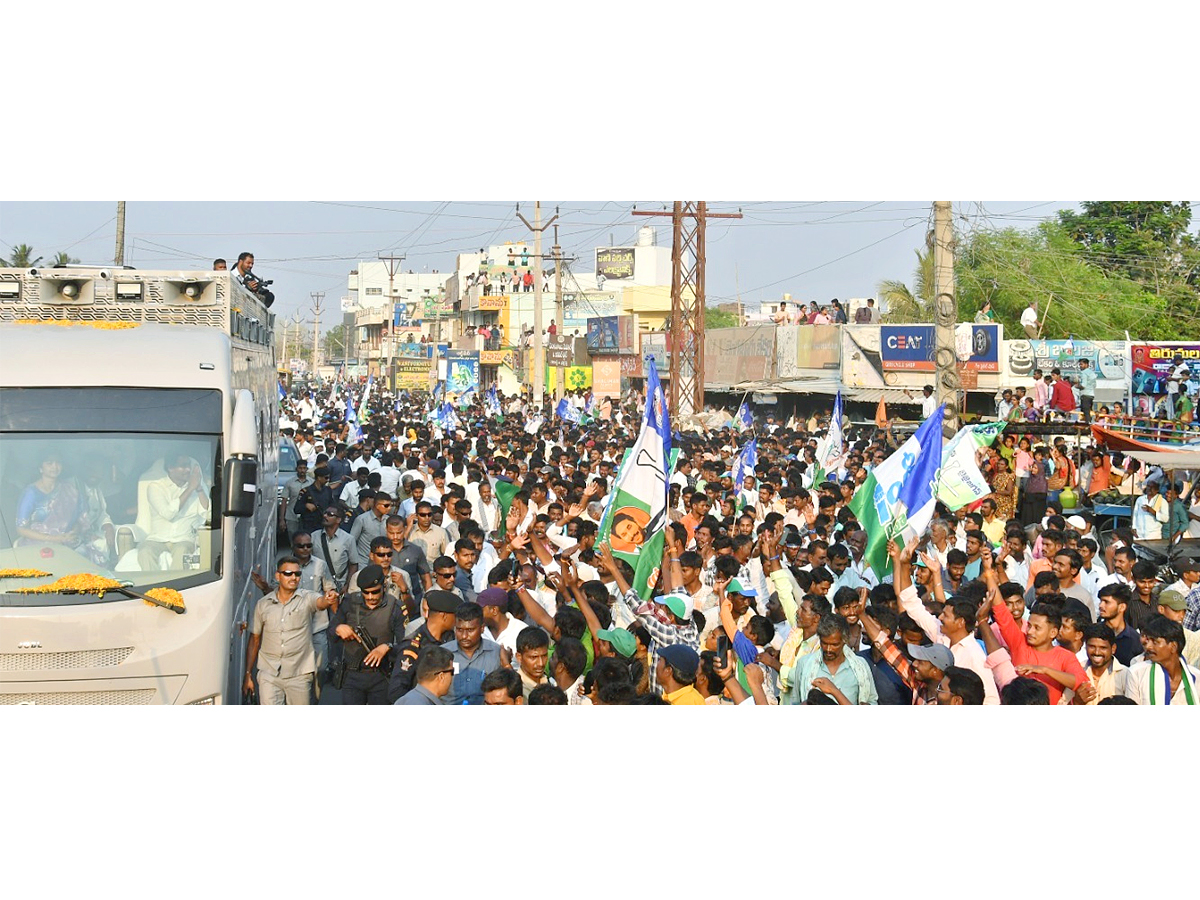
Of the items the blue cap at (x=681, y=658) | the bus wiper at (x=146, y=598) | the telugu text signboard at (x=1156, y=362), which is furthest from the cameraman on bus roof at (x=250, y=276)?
the telugu text signboard at (x=1156, y=362)

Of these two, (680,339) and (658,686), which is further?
(680,339)

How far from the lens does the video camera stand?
1280 cm

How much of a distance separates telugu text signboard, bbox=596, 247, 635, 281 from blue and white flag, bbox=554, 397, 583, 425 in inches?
2366

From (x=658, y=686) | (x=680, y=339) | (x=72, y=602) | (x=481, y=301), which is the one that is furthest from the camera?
(x=481, y=301)

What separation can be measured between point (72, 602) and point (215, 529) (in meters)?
0.86

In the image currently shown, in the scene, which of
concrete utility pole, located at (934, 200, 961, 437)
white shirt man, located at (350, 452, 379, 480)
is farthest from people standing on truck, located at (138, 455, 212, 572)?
concrete utility pole, located at (934, 200, 961, 437)

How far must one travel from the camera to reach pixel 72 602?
22.2 feet

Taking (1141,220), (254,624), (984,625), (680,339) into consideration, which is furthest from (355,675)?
(1141,220)

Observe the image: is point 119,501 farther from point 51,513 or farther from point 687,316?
point 687,316

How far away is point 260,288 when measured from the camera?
13102 mm

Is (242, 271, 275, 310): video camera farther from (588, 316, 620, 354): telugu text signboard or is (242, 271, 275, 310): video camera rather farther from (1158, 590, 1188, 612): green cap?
(588, 316, 620, 354): telugu text signboard

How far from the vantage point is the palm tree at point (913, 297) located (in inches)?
1609

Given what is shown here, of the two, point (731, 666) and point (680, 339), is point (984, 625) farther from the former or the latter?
point (680, 339)
